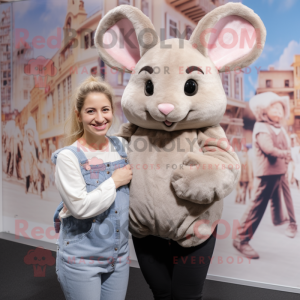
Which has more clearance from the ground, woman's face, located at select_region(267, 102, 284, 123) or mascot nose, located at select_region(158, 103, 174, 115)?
woman's face, located at select_region(267, 102, 284, 123)

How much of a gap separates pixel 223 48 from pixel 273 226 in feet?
4.60

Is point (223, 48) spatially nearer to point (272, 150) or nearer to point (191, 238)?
point (191, 238)

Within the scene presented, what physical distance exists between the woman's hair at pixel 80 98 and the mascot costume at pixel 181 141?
91mm

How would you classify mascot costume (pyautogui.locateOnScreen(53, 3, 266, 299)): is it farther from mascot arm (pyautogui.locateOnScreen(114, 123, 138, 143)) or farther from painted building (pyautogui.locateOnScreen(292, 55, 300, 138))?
painted building (pyautogui.locateOnScreen(292, 55, 300, 138))

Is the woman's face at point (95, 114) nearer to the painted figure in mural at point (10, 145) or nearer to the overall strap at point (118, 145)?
the overall strap at point (118, 145)

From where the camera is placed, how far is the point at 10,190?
3.49 meters

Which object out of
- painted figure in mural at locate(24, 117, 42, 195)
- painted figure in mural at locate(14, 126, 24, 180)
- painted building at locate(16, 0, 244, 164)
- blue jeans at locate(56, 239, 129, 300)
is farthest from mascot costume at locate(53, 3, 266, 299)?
painted figure in mural at locate(14, 126, 24, 180)

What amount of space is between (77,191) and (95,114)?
0.32m

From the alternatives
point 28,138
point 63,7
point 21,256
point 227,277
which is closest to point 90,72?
point 63,7

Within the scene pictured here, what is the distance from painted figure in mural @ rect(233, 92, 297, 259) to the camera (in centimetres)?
219

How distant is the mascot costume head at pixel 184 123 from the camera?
1.21 metres

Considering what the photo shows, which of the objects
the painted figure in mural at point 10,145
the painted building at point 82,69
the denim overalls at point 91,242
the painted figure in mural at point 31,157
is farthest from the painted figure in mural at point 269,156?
the painted figure in mural at point 10,145

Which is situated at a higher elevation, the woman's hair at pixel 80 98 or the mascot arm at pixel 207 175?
the woman's hair at pixel 80 98

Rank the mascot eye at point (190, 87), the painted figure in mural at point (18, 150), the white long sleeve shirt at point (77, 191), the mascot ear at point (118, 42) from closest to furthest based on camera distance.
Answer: the white long sleeve shirt at point (77, 191), the mascot eye at point (190, 87), the mascot ear at point (118, 42), the painted figure in mural at point (18, 150)
